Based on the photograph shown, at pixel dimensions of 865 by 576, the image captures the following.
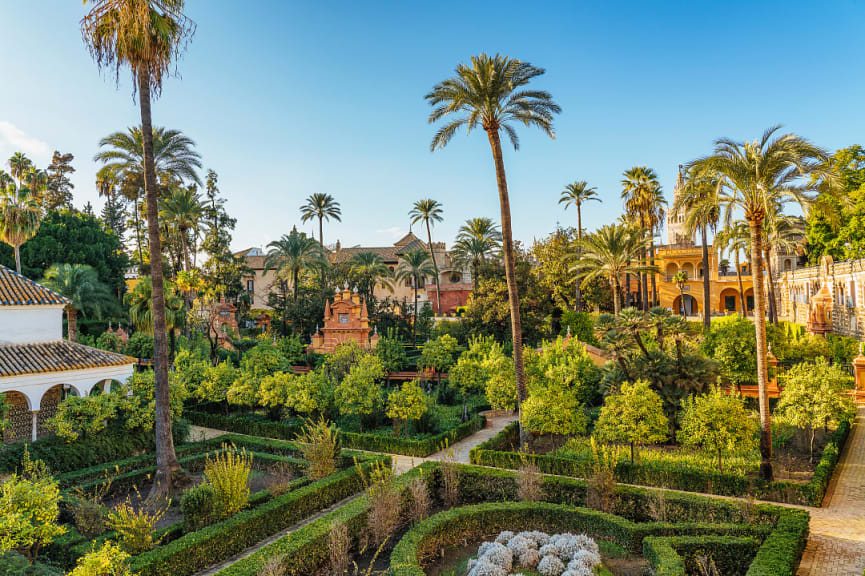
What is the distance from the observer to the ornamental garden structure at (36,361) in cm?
1498

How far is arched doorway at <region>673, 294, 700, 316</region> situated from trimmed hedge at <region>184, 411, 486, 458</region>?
151 feet

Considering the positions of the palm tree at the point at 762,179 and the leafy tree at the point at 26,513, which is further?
the palm tree at the point at 762,179

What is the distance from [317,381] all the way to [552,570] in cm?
1181

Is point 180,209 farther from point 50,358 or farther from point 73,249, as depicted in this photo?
point 50,358

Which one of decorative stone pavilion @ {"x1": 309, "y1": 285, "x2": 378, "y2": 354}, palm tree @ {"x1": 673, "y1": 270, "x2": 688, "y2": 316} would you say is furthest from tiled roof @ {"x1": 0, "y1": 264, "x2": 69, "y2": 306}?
palm tree @ {"x1": 673, "y1": 270, "x2": 688, "y2": 316}

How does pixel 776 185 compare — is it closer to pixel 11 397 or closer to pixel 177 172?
pixel 177 172

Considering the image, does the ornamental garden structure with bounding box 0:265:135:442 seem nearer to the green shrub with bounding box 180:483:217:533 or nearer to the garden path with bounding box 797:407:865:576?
the green shrub with bounding box 180:483:217:533

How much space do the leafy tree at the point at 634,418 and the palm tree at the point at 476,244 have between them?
97.8ft

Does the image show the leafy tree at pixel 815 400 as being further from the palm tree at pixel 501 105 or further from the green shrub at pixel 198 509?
the green shrub at pixel 198 509

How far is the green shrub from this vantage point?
33.3 ft

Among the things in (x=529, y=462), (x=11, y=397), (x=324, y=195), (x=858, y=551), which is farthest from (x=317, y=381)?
(x=324, y=195)

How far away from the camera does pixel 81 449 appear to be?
569 inches

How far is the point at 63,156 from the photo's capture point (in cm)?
5862

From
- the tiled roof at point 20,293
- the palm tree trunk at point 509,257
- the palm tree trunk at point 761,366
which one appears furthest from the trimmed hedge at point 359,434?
the palm tree trunk at point 761,366
